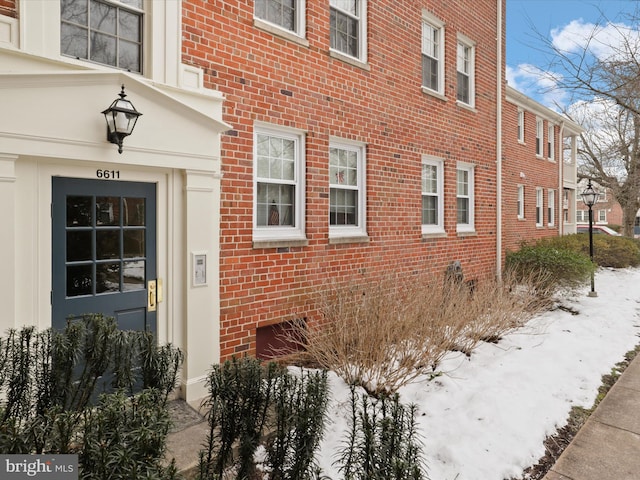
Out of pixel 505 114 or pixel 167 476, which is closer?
pixel 167 476

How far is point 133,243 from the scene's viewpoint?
4465mm

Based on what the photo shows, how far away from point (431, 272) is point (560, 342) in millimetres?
2668

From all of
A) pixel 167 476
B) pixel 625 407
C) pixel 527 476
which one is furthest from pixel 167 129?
pixel 625 407

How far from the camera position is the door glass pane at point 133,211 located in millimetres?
4379

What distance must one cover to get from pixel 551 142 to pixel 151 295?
1868 centimetres

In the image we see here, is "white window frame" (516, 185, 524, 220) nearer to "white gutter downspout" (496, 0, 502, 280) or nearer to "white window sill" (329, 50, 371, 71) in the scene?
"white gutter downspout" (496, 0, 502, 280)

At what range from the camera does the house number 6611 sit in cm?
412

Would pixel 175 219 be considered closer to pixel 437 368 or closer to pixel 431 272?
pixel 437 368

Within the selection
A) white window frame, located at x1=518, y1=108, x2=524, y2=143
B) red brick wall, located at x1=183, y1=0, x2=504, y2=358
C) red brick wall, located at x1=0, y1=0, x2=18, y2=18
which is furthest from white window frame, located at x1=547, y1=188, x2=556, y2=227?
red brick wall, located at x1=0, y1=0, x2=18, y2=18

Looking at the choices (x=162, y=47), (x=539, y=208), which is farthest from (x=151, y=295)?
(x=539, y=208)

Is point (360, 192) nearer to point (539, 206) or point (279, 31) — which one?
point (279, 31)

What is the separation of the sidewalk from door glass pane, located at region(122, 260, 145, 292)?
4.17m

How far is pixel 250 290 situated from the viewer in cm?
545

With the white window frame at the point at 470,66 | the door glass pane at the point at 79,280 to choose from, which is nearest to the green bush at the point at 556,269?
the white window frame at the point at 470,66
